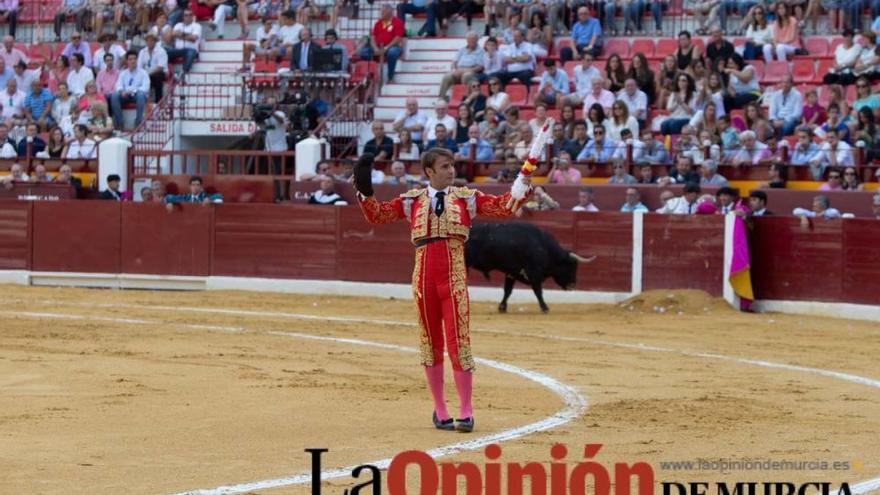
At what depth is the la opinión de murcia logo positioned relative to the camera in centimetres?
610

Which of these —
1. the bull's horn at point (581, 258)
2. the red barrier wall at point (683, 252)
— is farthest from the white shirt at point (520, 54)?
the red barrier wall at point (683, 252)

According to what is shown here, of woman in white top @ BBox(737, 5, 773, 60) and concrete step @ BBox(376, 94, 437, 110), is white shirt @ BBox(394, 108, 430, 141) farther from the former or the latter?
woman in white top @ BBox(737, 5, 773, 60)

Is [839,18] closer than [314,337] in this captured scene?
No

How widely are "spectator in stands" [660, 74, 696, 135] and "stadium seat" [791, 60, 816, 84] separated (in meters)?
1.44

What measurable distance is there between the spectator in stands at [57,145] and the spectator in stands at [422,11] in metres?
4.63

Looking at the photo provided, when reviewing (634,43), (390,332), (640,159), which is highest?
(634,43)

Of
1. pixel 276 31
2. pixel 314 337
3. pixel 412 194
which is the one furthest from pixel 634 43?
pixel 412 194

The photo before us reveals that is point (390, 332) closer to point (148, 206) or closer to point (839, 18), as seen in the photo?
point (148, 206)

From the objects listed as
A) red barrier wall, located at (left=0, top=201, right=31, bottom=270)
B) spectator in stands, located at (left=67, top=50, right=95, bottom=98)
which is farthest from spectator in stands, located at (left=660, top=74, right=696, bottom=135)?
spectator in stands, located at (left=67, top=50, right=95, bottom=98)

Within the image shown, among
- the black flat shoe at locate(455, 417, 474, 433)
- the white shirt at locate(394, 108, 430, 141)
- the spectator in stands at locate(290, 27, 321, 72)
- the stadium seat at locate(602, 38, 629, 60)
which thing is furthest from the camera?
the spectator in stands at locate(290, 27, 321, 72)

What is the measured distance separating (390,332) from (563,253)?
9.59 ft

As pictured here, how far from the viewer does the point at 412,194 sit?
8.23 metres

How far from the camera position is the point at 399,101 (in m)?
21.7

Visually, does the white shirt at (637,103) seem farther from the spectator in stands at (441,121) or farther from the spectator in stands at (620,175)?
the spectator in stands at (441,121)
